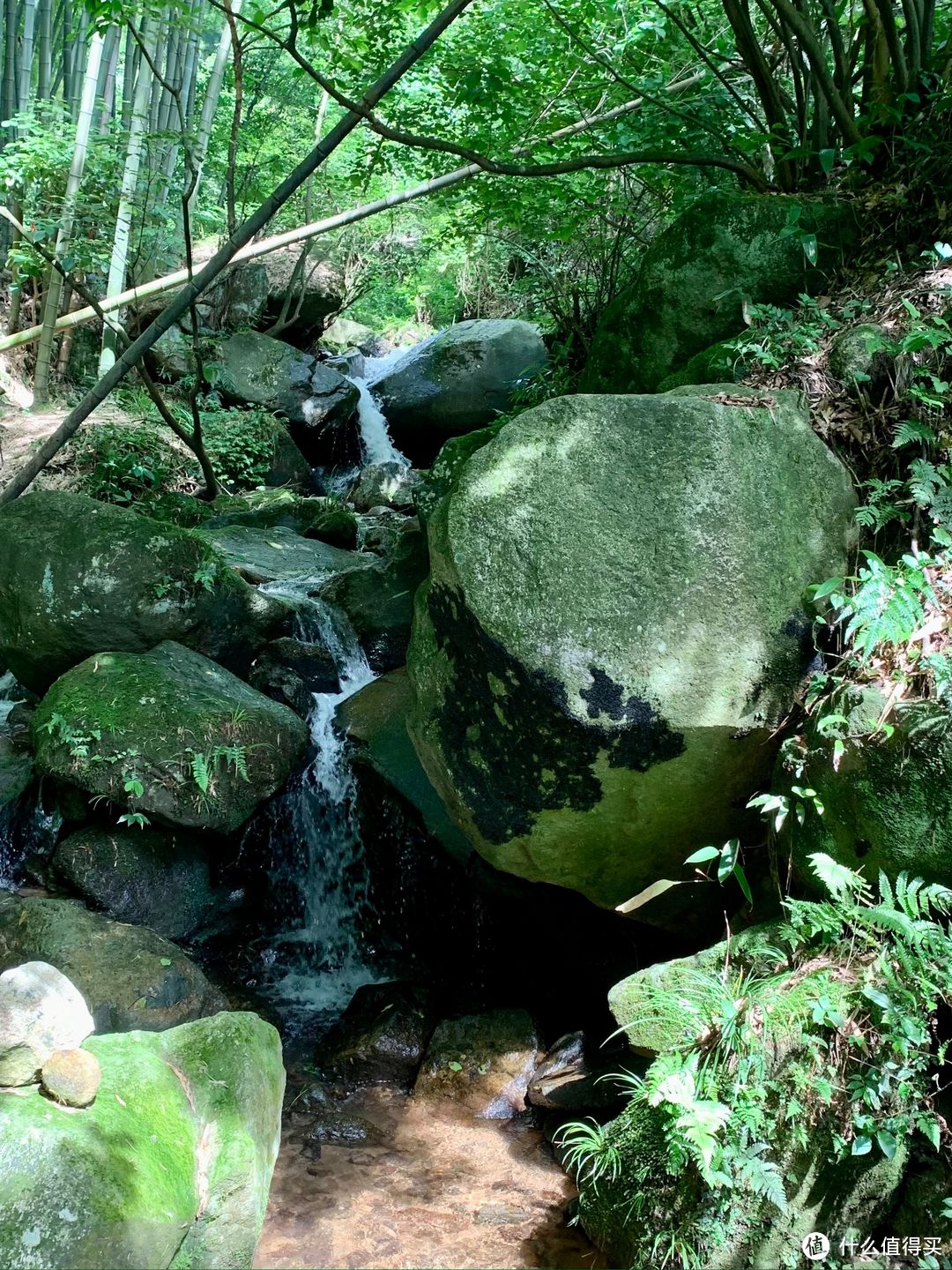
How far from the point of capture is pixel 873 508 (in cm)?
373

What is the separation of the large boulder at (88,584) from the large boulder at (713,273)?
2903mm

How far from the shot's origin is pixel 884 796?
2.98 m

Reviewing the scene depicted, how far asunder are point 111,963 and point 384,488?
23.4ft

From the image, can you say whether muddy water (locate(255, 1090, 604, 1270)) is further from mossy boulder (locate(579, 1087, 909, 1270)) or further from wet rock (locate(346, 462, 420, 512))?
wet rock (locate(346, 462, 420, 512))

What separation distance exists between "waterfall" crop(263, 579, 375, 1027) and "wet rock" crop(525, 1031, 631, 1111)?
51.0 inches

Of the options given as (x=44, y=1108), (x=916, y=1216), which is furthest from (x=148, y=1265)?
(x=916, y=1216)

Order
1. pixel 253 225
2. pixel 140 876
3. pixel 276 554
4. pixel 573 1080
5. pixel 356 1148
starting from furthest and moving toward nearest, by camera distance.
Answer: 1. pixel 276 554
2. pixel 140 876
3. pixel 253 225
4. pixel 573 1080
5. pixel 356 1148

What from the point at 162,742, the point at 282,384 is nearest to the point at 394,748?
the point at 162,742

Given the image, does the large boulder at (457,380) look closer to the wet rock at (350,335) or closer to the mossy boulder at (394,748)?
the wet rock at (350,335)

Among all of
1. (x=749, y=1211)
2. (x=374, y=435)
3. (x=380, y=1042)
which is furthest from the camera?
(x=374, y=435)

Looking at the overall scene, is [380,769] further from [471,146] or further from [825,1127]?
[471,146]

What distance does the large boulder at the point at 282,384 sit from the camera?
11.7m

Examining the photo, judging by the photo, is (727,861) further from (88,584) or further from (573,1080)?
(88,584)

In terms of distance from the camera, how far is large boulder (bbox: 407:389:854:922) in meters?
3.51
